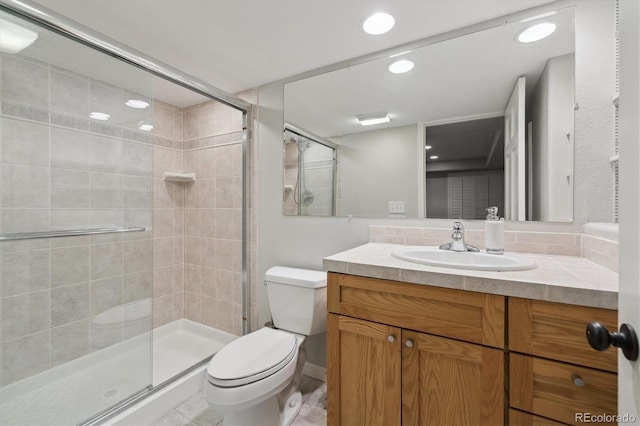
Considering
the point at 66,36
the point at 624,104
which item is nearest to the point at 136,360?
the point at 66,36

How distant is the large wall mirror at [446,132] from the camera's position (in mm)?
1252

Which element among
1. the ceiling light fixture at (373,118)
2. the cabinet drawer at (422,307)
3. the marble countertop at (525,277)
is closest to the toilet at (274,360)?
the cabinet drawer at (422,307)

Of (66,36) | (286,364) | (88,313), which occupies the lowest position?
(286,364)

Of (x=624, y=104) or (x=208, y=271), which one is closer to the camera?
(x=624, y=104)

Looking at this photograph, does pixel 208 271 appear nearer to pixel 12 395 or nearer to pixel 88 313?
pixel 88 313

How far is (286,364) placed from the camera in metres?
1.33

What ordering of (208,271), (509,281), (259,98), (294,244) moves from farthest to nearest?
(208,271) < (259,98) < (294,244) < (509,281)

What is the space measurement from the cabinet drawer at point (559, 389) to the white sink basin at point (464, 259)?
1.02 feet

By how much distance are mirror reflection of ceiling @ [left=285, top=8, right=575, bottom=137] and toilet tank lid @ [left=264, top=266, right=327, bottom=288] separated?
0.92 meters

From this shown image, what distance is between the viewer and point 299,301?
1604mm

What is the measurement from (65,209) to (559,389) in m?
2.30

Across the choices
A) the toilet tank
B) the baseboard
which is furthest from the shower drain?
the baseboard

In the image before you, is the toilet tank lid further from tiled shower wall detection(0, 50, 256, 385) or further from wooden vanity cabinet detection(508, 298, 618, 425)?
wooden vanity cabinet detection(508, 298, 618, 425)

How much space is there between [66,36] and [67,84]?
0.35 meters
